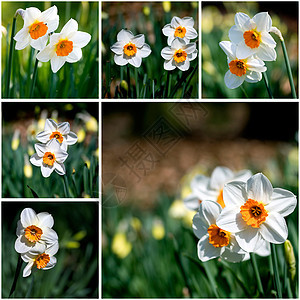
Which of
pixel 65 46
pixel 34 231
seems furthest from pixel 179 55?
pixel 34 231

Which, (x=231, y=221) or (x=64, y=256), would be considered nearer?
(x=231, y=221)

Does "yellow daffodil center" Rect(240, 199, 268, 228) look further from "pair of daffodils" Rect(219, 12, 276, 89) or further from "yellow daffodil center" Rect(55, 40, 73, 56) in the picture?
"yellow daffodil center" Rect(55, 40, 73, 56)

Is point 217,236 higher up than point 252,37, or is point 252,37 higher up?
point 252,37

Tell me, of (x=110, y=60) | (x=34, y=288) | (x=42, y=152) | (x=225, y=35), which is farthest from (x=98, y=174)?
(x=225, y=35)

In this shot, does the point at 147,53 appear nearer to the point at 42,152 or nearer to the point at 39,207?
the point at 42,152

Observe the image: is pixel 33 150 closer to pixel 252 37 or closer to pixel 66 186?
pixel 66 186

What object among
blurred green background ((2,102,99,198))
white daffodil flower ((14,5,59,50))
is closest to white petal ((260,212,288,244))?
blurred green background ((2,102,99,198))
